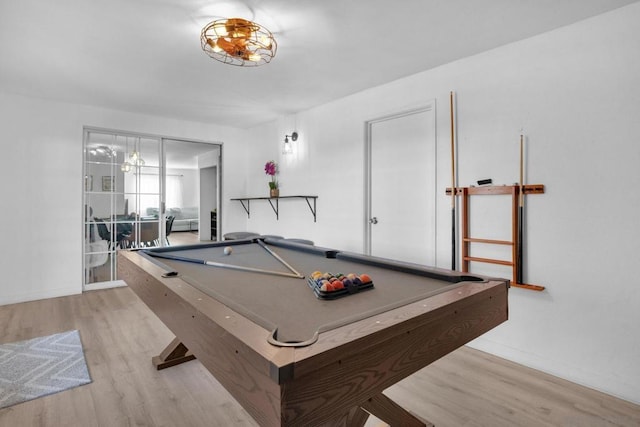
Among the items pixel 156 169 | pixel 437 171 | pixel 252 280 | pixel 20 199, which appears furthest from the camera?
pixel 156 169

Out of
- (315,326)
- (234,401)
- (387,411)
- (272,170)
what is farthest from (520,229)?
(272,170)

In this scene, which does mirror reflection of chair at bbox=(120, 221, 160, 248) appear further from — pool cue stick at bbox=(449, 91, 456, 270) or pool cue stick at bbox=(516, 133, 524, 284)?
pool cue stick at bbox=(516, 133, 524, 284)

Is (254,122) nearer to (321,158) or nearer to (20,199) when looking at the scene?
(321,158)

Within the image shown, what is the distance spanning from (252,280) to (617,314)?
2234 mm

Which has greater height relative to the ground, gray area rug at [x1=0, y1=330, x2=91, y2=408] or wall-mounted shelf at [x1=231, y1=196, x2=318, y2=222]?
wall-mounted shelf at [x1=231, y1=196, x2=318, y2=222]

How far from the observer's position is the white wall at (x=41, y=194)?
3.80 meters

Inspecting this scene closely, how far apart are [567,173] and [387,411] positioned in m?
1.95

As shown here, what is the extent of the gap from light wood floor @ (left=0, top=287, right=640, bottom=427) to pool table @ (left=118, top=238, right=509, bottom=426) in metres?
0.37

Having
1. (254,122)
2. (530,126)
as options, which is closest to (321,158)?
(254,122)

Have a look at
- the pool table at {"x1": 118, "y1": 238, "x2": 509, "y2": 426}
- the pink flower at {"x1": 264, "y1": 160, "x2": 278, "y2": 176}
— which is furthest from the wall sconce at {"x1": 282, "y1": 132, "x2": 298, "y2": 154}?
the pool table at {"x1": 118, "y1": 238, "x2": 509, "y2": 426}

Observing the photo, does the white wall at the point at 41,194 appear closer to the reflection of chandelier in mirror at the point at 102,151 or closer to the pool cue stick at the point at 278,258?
the reflection of chandelier in mirror at the point at 102,151

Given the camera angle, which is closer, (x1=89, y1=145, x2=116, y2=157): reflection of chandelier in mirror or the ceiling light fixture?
the ceiling light fixture

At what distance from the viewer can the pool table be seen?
31.9 inches

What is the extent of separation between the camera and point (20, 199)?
152 inches
